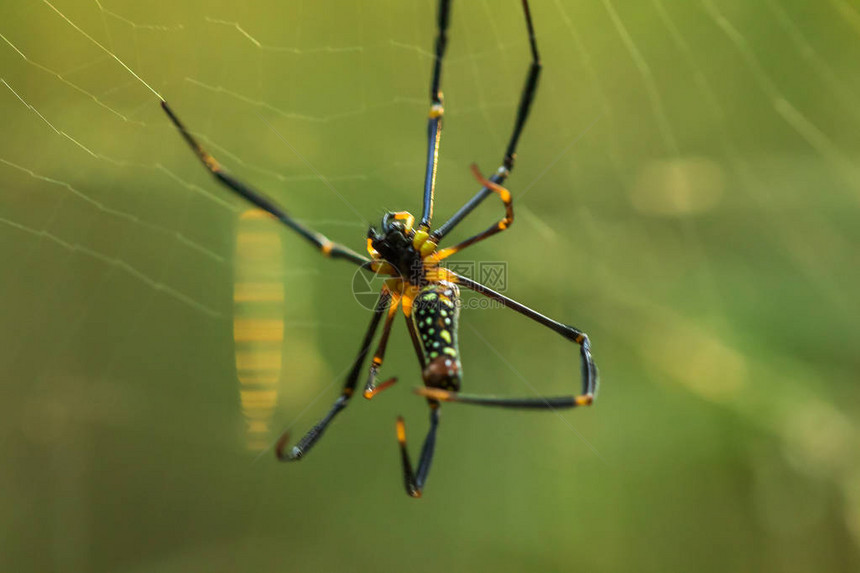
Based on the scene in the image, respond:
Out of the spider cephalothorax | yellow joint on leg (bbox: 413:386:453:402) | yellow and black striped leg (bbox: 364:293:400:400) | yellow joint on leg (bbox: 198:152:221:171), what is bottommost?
yellow joint on leg (bbox: 413:386:453:402)

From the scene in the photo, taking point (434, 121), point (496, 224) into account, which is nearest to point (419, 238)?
point (496, 224)

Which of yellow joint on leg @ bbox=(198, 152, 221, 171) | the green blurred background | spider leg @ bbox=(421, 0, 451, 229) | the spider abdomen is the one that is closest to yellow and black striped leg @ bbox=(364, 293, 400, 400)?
the spider abdomen

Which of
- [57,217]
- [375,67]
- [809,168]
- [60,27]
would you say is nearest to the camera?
[60,27]

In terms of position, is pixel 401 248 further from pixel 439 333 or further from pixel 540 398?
pixel 540 398

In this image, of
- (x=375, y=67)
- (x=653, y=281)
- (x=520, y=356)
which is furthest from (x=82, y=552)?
(x=653, y=281)

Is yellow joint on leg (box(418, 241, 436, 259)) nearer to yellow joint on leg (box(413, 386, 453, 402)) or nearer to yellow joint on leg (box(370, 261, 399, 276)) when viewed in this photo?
yellow joint on leg (box(370, 261, 399, 276))

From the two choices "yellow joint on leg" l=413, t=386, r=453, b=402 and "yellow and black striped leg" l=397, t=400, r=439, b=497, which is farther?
"yellow and black striped leg" l=397, t=400, r=439, b=497

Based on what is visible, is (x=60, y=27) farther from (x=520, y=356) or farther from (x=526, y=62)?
(x=520, y=356)
